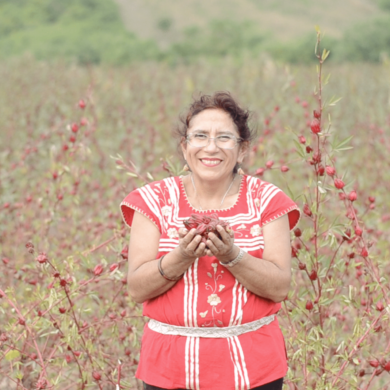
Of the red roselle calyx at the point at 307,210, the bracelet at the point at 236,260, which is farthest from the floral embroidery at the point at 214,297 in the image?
the red roselle calyx at the point at 307,210

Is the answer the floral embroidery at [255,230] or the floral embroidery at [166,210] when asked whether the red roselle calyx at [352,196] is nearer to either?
the floral embroidery at [255,230]

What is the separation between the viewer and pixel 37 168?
6820mm

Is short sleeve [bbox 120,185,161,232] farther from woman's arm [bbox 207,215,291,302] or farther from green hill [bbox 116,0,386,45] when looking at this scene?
green hill [bbox 116,0,386,45]

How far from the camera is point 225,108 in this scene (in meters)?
2.18

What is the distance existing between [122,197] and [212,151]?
9.54ft

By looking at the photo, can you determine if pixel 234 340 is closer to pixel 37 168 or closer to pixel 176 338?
pixel 176 338

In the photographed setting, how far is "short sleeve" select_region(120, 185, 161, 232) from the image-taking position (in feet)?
6.79

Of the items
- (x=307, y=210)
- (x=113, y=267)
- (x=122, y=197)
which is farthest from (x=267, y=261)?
(x=122, y=197)

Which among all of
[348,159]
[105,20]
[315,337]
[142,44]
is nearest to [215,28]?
[142,44]

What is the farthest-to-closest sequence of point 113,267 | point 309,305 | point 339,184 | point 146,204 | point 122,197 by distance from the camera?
point 122,197 < point 113,267 < point 309,305 < point 339,184 < point 146,204

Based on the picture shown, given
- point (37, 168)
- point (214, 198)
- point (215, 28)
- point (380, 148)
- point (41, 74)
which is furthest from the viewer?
point (215, 28)

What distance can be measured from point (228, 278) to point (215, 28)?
19758 millimetres

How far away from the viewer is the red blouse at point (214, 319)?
1.96 meters

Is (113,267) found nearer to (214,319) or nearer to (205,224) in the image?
(214,319)
